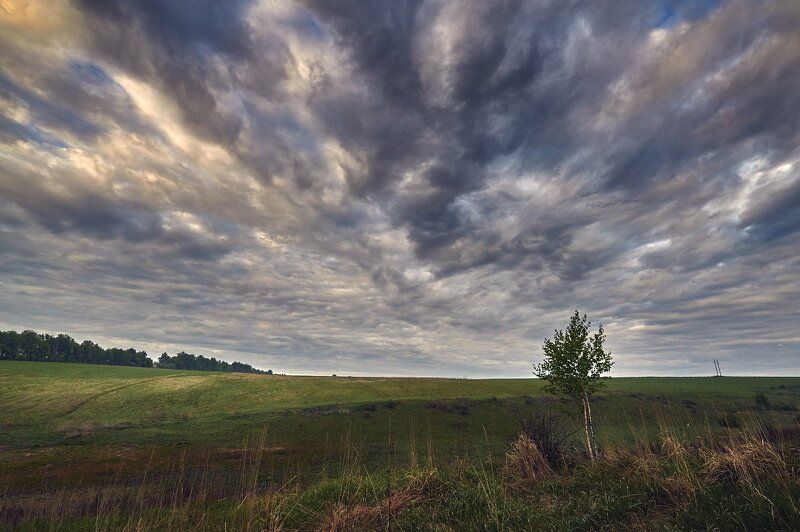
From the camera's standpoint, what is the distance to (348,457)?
666 inches

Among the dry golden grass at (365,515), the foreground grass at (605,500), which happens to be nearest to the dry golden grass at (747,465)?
the foreground grass at (605,500)

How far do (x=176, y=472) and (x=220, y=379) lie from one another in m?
66.2

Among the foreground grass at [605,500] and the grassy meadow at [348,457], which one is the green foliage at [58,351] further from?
the foreground grass at [605,500]

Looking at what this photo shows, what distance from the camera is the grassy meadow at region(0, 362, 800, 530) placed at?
823 cm

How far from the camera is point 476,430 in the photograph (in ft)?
156

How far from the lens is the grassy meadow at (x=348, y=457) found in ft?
27.0

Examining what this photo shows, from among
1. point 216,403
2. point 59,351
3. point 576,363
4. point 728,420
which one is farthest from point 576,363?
point 59,351

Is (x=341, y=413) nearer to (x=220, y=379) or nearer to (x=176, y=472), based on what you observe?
(x=176, y=472)

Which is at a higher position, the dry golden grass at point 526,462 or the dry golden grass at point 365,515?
the dry golden grass at point 526,462

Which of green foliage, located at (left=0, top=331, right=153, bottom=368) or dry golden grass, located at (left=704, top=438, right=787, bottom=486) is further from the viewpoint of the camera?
green foliage, located at (left=0, top=331, right=153, bottom=368)

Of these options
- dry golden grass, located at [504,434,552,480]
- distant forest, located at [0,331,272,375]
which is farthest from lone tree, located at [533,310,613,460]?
distant forest, located at [0,331,272,375]

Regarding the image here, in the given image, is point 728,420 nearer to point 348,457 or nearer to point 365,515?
point 365,515

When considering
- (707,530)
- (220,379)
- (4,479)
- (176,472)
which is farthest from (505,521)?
(220,379)

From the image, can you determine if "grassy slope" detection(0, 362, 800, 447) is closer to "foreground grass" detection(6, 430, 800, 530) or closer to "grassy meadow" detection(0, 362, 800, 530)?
"grassy meadow" detection(0, 362, 800, 530)
